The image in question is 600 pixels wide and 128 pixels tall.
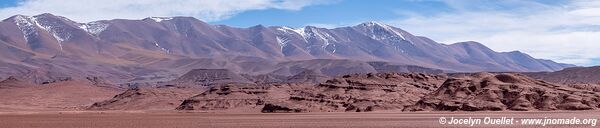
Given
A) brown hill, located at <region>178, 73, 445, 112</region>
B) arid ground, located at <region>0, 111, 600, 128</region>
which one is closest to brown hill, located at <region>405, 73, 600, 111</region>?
brown hill, located at <region>178, 73, 445, 112</region>

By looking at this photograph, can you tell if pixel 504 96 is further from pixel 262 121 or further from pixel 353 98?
pixel 262 121

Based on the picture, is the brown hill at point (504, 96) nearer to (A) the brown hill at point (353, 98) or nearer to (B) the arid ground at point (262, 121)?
(A) the brown hill at point (353, 98)

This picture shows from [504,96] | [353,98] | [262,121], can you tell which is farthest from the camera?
[353,98]

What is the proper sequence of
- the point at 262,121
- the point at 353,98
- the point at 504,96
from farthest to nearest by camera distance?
1. the point at 353,98
2. the point at 504,96
3. the point at 262,121

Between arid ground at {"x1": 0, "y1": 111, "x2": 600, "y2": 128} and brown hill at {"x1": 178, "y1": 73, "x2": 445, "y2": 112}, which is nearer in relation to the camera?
arid ground at {"x1": 0, "y1": 111, "x2": 600, "y2": 128}

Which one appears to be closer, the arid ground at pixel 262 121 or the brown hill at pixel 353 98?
the arid ground at pixel 262 121

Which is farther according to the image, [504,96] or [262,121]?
[504,96]

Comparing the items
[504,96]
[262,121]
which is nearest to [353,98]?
[504,96]

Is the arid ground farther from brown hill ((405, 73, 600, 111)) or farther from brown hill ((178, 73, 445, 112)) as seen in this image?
brown hill ((178, 73, 445, 112))

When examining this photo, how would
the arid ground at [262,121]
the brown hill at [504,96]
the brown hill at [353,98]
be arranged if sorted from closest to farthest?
the arid ground at [262,121] < the brown hill at [504,96] < the brown hill at [353,98]

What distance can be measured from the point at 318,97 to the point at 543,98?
5502cm

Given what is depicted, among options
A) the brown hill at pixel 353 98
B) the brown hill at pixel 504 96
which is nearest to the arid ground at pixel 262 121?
the brown hill at pixel 504 96

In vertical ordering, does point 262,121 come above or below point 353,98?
above

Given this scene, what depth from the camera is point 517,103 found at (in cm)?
14512
